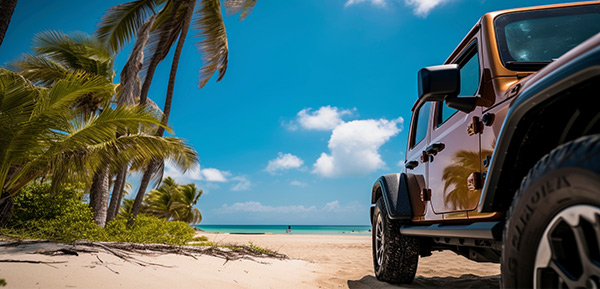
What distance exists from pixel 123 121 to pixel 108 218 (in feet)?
17.4

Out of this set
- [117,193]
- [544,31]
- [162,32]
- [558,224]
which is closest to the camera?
[558,224]

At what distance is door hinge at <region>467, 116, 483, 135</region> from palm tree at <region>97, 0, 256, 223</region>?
11562mm

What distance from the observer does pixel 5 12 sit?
5512mm

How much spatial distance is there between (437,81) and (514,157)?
56cm

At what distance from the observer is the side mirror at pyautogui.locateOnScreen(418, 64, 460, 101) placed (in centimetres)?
202

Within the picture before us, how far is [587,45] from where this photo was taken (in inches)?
47.8

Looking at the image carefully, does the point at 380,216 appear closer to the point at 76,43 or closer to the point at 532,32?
the point at 532,32

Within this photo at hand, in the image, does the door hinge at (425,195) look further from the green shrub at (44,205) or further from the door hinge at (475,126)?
the green shrub at (44,205)

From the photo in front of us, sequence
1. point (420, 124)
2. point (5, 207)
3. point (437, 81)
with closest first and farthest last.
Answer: point (437, 81) < point (420, 124) < point (5, 207)

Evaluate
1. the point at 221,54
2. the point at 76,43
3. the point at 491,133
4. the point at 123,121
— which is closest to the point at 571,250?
the point at 491,133

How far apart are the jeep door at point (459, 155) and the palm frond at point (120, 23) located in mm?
12061

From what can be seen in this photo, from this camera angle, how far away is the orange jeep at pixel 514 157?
3.69ft

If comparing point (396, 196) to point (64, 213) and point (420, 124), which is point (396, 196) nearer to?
point (420, 124)

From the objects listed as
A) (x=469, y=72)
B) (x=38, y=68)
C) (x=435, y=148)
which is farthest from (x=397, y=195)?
(x=38, y=68)
